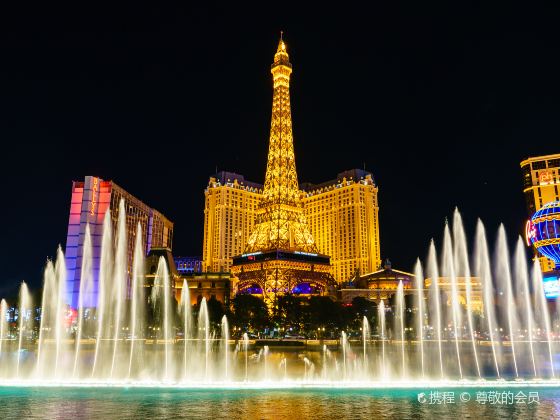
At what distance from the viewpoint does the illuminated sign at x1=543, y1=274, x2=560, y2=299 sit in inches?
2487

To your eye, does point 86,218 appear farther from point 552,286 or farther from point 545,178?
point 545,178

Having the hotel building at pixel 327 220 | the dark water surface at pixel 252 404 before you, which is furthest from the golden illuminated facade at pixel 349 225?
the dark water surface at pixel 252 404

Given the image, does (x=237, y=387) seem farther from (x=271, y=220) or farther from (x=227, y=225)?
(x=227, y=225)

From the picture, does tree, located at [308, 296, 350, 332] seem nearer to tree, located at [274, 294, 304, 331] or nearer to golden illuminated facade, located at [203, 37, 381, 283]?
tree, located at [274, 294, 304, 331]

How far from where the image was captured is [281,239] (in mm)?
95750

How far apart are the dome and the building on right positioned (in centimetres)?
6266

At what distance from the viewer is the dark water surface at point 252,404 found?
14.0 metres

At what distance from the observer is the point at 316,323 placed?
63781 mm

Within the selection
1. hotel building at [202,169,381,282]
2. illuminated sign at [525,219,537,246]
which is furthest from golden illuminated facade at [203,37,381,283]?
illuminated sign at [525,219,537,246]

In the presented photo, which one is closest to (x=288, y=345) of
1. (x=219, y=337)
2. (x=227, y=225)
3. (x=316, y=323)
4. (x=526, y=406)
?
(x=316, y=323)

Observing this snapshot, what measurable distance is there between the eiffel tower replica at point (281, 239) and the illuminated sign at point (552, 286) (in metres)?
41.5

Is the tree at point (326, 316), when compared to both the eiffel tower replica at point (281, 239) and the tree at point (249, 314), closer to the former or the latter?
the tree at point (249, 314)

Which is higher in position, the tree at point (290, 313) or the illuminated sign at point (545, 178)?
the illuminated sign at point (545, 178)

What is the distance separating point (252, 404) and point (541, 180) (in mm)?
127660
